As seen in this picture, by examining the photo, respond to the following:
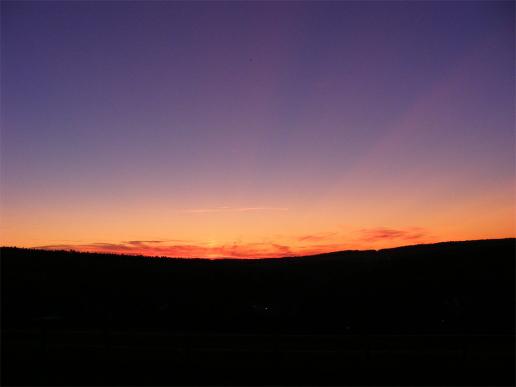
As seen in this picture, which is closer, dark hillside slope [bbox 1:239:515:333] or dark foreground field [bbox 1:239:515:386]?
dark foreground field [bbox 1:239:515:386]

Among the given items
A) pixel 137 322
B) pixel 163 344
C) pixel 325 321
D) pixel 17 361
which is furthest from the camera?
pixel 325 321

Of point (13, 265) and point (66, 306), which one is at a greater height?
point (13, 265)

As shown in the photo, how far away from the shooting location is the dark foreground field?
1313cm

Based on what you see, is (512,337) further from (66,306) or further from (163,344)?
(66,306)

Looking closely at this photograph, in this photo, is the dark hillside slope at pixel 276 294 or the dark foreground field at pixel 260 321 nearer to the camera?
the dark foreground field at pixel 260 321

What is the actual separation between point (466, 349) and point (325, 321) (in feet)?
55.7

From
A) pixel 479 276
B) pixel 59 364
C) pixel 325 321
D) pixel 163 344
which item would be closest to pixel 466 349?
pixel 163 344

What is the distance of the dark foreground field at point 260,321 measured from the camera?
1313cm

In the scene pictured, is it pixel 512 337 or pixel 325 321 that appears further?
pixel 325 321

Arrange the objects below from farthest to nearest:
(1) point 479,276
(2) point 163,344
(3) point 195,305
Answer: (1) point 479,276, (3) point 195,305, (2) point 163,344

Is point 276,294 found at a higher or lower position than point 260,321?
higher

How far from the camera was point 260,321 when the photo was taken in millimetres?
30172

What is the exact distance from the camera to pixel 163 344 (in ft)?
59.8

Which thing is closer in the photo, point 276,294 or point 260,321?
point 260,321
